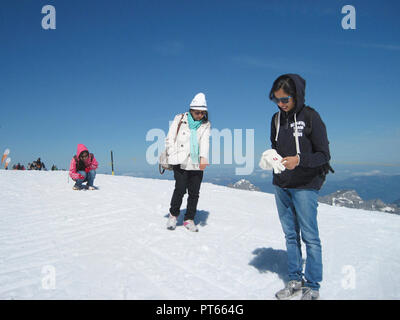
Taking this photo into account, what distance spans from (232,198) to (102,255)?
5.26 metres

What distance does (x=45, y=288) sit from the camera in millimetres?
2574

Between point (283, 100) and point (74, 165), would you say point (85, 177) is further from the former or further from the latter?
point (283, 100)

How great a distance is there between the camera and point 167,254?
11.6 ft

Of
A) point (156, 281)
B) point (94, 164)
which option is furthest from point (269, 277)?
point (94, 164)

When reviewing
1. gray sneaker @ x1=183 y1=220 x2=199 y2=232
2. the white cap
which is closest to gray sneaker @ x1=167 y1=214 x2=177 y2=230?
gray sneaker @ x1=183 y1=220 x2=199 y2=232

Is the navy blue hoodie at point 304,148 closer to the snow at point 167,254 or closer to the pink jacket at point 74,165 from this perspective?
the snow at point 167,254

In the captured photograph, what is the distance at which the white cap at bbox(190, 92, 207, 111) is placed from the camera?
14.1 feet

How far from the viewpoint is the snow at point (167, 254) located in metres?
2.64

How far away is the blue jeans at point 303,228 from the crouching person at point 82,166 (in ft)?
23.1

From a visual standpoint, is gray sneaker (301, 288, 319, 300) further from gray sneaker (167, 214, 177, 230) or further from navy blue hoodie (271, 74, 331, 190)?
gray sneaker (167, 214, 177, 230)

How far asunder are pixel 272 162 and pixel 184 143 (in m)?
2.20
